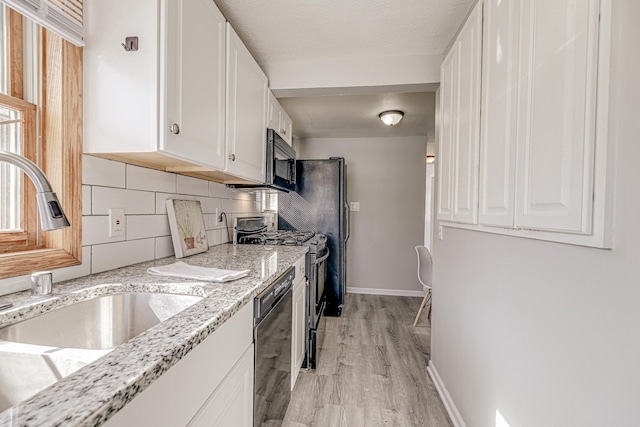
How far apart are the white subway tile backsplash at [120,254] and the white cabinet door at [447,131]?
159cm

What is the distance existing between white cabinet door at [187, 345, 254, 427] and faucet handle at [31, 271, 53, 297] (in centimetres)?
57

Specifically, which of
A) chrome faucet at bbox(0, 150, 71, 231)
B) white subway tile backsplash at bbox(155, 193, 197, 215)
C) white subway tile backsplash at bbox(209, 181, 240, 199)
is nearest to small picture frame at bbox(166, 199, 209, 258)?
white subway tile backsplash at bbox(155, 193, 197, 215)

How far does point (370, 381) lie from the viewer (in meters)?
1.98

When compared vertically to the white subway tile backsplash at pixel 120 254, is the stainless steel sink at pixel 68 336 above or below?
below

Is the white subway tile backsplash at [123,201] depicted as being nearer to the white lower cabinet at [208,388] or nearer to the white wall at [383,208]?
the white lower cabinet at [208,388]

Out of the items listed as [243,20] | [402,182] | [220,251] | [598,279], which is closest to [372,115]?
[402,182]

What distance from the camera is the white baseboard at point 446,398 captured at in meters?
1.51

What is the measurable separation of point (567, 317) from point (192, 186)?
1.76m

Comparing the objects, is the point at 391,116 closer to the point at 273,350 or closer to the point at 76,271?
the point at 273,350

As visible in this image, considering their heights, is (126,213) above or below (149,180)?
below

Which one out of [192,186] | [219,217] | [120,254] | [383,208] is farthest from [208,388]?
[383,208]

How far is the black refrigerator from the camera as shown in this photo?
3222 millimetres

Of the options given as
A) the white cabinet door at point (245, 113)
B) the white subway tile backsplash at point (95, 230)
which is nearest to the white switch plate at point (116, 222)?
the white subway tile backsplash at point (95, 230)

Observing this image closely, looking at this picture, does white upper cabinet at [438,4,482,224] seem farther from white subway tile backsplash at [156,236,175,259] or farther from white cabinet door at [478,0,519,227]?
white subway tile backsplash at [156,236,175,259]
